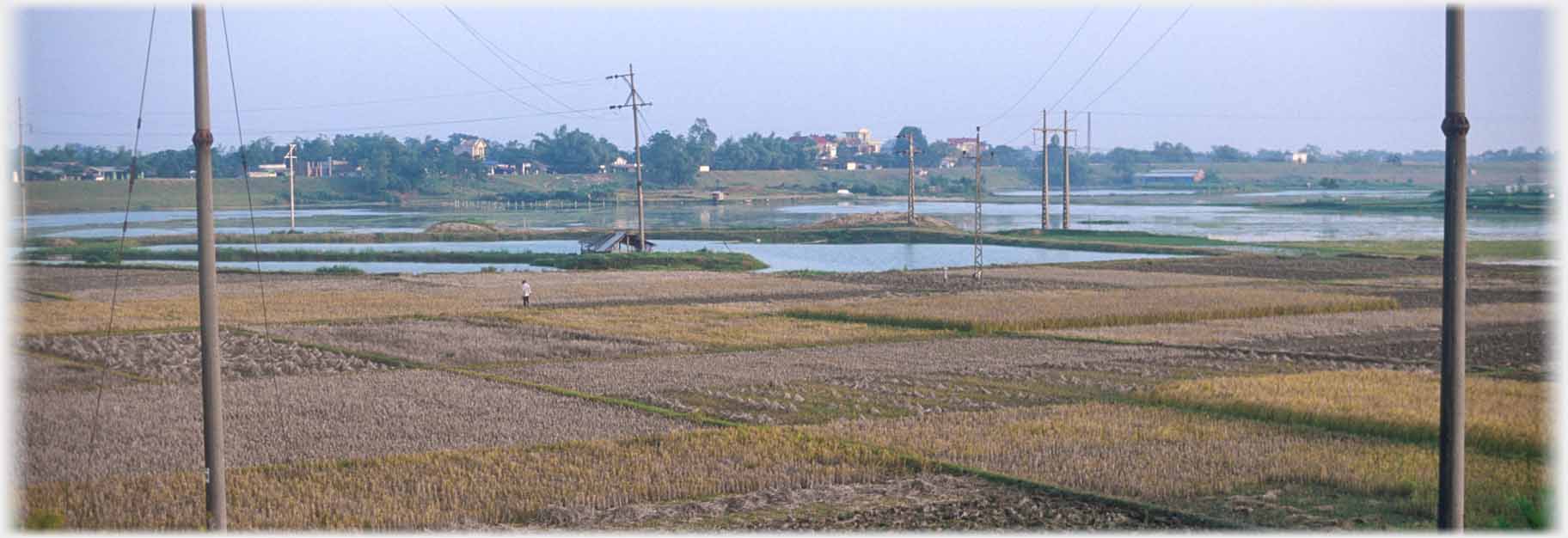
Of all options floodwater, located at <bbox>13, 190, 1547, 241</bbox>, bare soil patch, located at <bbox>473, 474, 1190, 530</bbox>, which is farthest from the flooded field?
bare soil patch, located at <bbox>473, 474, 1190, 530</bbox>

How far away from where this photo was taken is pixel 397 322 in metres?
23.6

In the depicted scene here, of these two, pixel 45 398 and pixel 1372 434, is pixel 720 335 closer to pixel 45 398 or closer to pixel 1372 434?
pixel 1372 434

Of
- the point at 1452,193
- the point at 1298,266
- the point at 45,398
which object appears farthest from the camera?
the point at 1298,266

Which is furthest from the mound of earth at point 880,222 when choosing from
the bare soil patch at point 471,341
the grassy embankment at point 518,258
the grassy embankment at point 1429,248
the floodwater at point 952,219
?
the bare soil patch at point 471,341

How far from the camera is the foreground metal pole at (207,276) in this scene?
24.0 feet

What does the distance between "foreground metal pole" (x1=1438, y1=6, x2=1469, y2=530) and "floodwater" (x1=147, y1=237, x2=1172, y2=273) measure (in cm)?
3154

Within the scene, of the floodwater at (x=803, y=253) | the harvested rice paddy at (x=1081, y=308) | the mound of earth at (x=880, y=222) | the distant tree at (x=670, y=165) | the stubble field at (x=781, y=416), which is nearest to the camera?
the stubble field at (x=781, y=416)

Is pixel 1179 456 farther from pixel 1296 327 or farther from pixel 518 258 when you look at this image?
pixel 518 258

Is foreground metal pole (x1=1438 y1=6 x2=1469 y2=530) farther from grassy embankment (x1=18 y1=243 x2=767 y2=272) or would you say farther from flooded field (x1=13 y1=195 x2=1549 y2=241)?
flooded field (x1=13 y1=195 x2=1549 y2=241)

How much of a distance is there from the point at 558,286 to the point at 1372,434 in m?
22.1

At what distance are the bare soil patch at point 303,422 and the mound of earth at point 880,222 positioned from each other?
136 feet

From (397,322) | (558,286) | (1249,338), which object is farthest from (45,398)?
(558,286)

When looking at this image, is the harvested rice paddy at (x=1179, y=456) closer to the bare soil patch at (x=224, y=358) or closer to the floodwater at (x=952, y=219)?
the bare soil patch at (x=224, y=358)

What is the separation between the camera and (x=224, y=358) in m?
18.5
